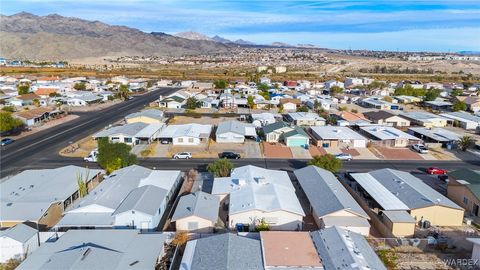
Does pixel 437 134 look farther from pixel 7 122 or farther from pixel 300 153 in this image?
pixel 7 122

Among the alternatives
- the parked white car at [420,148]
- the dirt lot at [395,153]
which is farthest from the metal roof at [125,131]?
the parked white car at [420,148]

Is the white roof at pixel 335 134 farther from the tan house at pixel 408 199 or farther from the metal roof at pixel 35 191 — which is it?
the metal roof at pixel 35 191

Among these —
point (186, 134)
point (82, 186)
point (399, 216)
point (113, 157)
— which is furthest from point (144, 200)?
point (186, 134)

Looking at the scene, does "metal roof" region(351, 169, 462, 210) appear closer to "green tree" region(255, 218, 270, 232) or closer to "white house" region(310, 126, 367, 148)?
"green tree" region(255, 218, 270, 232)

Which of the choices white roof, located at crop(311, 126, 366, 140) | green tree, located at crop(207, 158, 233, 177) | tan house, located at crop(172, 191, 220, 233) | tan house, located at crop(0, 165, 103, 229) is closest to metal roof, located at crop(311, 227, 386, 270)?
tan house, located at crop(172, 191, 220, 233)

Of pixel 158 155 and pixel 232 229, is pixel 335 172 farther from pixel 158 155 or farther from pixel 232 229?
pixel 158 155

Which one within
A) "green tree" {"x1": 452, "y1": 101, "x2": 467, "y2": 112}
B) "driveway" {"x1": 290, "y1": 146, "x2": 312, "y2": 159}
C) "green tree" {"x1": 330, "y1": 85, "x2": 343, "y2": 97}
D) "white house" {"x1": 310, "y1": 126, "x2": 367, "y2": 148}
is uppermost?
"green tree" {"x1": 330, "y1": 85, "x2": 343, "y2": 97}
